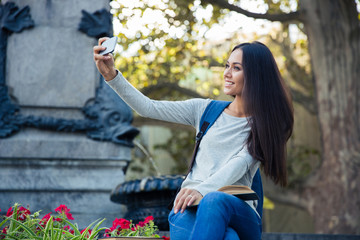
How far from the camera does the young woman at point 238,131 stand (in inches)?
102

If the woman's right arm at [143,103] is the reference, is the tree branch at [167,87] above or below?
below

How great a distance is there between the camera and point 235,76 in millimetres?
2982

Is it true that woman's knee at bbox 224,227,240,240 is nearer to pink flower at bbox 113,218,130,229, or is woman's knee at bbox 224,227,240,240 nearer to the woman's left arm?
the woman's left arm

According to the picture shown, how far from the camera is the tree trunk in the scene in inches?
340

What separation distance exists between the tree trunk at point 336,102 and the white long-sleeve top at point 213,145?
613cm

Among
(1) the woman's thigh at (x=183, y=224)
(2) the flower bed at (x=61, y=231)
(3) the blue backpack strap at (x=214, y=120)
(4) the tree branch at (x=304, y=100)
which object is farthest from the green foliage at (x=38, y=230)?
(4) the tree branch at (x=304, y=100)

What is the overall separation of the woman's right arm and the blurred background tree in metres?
5.79

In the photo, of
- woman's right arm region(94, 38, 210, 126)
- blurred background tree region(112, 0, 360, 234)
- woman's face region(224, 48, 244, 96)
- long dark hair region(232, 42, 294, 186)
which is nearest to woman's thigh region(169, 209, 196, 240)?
long dark hair region(232, 42, 294, 186)

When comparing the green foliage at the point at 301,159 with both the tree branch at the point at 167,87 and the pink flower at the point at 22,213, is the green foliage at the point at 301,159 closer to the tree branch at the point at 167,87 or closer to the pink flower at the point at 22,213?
the tree branch at the point at 167,87

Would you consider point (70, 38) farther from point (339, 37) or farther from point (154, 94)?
point (154, 94)

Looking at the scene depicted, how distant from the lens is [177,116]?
3.01 m

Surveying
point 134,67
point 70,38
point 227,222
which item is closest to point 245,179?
point 227,222

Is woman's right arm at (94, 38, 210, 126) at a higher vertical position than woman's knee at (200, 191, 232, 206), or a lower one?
Result: higher

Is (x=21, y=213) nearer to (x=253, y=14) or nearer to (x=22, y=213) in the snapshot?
(x=22, y=213)
